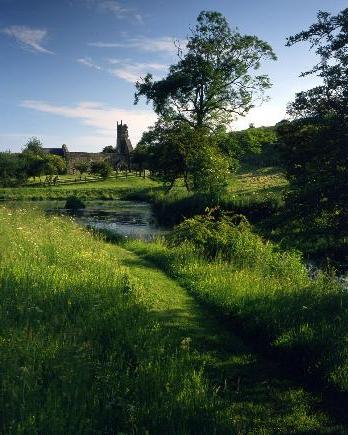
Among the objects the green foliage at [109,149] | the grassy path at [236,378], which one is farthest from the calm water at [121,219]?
the green foliage at [109,149]

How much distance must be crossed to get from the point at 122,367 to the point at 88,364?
612 millimetres

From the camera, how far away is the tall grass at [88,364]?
5422mm

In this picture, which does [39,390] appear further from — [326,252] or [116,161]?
[116,161]

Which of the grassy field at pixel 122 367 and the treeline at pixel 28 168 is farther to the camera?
the treeline at pixel 28 168

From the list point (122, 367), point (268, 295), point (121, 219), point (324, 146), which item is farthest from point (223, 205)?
point (122, 367)

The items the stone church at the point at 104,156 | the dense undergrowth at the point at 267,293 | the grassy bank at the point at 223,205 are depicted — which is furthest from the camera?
the stone church at the point at 104,156

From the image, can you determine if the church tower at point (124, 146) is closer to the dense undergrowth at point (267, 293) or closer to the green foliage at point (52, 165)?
the green foliage at point (52, 165)

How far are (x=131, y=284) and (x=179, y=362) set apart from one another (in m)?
4.72

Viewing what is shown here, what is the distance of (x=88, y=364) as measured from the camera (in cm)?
657

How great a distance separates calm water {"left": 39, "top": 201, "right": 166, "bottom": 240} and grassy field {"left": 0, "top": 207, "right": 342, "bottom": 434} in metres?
14.9

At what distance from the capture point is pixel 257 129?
46.5 m

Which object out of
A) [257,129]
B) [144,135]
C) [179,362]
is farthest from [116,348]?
[257,129]

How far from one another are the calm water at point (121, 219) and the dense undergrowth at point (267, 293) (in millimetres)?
8409

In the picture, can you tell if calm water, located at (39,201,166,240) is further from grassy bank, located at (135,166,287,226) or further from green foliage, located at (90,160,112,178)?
green foliage, located at (90,160,112,178)
